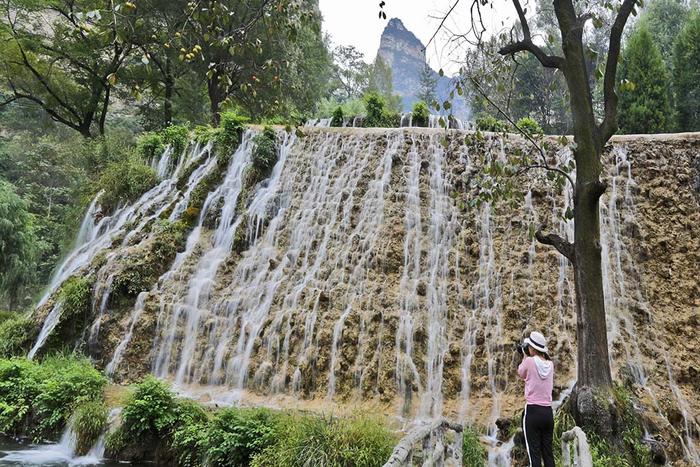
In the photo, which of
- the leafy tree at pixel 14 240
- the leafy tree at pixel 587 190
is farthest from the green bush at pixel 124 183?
the leafy tree at pixel 587 190

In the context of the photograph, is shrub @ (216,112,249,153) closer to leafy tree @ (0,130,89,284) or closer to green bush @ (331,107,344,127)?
green bush @ (331,107,344,127)

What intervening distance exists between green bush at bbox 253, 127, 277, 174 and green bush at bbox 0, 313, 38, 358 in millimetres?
6469

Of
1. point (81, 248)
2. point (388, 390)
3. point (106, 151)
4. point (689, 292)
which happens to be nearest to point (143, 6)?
point (106, 151)

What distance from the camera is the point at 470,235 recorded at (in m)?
10.6

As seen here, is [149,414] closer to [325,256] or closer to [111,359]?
[111,359]

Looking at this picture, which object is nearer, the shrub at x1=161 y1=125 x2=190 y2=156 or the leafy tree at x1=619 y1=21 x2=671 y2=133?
the shrub at x1=161 y1=125 x2=190 y2=156

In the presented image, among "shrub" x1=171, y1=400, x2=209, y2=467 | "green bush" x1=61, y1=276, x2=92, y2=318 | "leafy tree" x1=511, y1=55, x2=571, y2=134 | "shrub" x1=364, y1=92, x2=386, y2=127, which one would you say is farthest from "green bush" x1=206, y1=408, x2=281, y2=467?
"leafy tree" x1=511, y1=55, x2=571, y2=134

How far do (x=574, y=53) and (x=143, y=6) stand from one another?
55.6 feet

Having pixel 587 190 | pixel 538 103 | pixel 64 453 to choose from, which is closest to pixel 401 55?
pixel 538 103

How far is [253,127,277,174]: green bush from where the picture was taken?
1354cm

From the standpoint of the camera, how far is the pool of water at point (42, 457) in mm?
6839

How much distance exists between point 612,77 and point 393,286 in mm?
5371

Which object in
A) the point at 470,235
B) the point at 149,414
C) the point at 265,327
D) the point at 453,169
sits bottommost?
the point at 149,414

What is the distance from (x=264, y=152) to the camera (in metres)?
13.6
